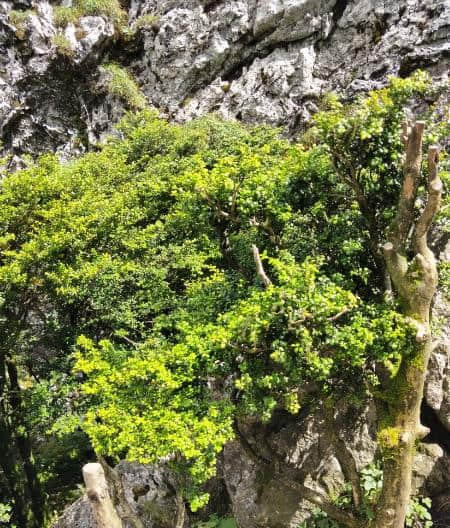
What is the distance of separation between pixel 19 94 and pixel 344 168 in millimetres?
26154

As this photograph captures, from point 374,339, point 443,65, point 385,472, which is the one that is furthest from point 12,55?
point 385,472

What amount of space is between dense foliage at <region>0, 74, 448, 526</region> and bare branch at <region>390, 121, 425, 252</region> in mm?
722

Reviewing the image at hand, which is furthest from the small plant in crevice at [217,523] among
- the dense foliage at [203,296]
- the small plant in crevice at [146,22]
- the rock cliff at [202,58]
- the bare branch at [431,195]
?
the small plant in crevice at [146,22]

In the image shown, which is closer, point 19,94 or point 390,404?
point 390,404

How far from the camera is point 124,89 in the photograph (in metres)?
27.5

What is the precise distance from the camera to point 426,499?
426 inches

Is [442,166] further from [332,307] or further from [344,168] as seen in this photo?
[332,307]

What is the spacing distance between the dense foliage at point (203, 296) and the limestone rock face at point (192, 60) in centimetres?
1267

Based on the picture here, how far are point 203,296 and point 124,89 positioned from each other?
884 inches

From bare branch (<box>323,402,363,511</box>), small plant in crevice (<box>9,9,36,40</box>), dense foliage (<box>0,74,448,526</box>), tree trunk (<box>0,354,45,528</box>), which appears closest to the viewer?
dense foliage (<box>0,74,448,526</box>)

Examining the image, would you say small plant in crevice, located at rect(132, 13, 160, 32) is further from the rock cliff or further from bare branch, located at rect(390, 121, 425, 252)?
bare branch, located at rect(390, 121, 425, 252)

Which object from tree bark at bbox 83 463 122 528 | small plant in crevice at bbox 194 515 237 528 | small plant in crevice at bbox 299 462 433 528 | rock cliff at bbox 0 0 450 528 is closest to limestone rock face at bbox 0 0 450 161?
rock cliff at bbox 0 0 450 528

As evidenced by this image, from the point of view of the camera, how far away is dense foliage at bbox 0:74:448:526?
7.84 m

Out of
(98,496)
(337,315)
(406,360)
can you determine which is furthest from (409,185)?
(98,496)
